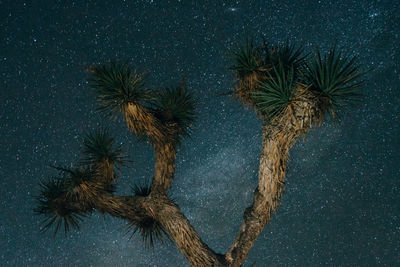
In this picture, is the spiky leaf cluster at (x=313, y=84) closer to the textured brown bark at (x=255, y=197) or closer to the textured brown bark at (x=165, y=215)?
the textured brown bark at (x=255, y=197)

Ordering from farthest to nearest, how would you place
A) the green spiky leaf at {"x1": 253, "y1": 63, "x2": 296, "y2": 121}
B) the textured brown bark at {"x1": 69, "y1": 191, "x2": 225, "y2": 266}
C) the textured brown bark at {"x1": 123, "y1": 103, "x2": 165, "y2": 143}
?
the textured brown bark at {"x1": 123, "y1": 103, "x2": 165, "y2": 143} → the textured brown bark at {"x1": 69, "y1": 191, "x2": 225, "y2": 266} → the green spiky leaf at {"x1": 253, "y1": 63, "x2": 296, "y2": 121}

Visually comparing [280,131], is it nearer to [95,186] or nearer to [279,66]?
[279,66]

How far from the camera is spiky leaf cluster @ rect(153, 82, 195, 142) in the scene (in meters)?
7.75

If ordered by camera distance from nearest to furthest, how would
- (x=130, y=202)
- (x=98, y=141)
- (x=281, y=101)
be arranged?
(x=281, y=101) < (x=130, y=202) < (x=98, y=141)

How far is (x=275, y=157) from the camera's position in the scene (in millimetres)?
6055

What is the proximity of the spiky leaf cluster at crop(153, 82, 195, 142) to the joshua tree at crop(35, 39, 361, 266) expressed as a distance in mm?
19

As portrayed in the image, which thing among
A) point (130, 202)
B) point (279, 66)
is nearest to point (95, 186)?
point (130, 202)

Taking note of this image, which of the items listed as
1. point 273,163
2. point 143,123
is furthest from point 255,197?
point 143,123

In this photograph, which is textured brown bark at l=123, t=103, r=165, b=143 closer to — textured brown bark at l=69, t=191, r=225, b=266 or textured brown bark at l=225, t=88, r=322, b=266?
textured brown bark at l=69, t=191, r=225, b=266

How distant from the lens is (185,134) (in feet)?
26.1

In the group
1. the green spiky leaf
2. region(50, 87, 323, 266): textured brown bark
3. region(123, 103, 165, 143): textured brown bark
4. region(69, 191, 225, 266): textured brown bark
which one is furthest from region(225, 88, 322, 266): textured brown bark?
region(123, 103, 165, 143): textured brown bark

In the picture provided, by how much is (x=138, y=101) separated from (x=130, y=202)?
178 centimetres

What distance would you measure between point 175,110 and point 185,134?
0.50 m

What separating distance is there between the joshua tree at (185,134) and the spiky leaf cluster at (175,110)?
2cm
